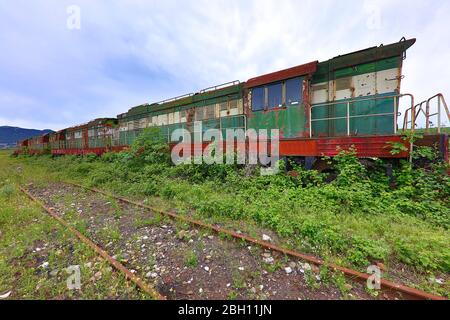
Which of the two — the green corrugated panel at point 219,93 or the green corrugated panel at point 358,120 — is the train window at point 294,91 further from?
the green corrugated panel at point 219,93

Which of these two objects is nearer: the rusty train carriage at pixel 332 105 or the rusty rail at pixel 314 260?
the rusty rail at pixel 314 260

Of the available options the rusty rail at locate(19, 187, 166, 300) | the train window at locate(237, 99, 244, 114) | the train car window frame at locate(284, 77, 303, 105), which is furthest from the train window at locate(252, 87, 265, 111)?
the rusty rail at locate(19, 187, 166, 300)

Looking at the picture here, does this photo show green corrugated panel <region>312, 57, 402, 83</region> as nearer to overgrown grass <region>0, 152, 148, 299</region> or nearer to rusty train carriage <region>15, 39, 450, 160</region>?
rusty train carriage <region>15, 39, 450, 160</region>

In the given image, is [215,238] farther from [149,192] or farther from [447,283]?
[149,192]

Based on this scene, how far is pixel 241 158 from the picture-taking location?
25.3ft

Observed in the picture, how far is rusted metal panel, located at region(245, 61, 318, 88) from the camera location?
6.92 metres

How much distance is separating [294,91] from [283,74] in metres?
0.73

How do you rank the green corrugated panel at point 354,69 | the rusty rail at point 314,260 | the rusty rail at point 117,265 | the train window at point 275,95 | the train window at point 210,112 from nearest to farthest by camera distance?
the rusty rail at point 314,260 < the rusty rail at point 117,265 < the green corrugated panel at point 354,69 < the train window at point 275,95 < the train window at point 210,112

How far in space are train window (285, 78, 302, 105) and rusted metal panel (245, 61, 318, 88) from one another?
0.19 metres

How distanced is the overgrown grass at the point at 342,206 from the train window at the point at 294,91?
8.13 ft

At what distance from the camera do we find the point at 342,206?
16.7ft

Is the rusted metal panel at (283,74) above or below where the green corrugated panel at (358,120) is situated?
above

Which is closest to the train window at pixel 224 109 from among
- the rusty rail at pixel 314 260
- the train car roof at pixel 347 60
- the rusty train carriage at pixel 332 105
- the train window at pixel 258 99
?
the rusty train carriage at pixel 332 105

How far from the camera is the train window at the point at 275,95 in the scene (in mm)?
7609
